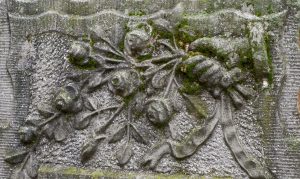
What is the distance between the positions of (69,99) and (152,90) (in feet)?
1.57

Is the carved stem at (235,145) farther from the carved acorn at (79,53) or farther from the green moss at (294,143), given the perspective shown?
the carved acorn at (79,53)

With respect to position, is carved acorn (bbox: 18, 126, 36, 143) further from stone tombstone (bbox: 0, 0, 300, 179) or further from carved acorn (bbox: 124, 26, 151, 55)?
carved acorn (bbox: 124, 26, 151, 55)

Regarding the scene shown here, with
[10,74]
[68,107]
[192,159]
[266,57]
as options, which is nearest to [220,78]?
[266,57]

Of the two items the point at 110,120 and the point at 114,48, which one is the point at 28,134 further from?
the point at 114,48

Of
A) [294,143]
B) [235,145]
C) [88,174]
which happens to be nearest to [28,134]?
[88,174]

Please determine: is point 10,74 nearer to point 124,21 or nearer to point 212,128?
point 124,21

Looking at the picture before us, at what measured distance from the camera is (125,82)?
2977 mm

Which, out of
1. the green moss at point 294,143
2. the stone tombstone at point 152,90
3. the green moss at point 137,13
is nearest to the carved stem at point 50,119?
the stone tombstone at point 152,90

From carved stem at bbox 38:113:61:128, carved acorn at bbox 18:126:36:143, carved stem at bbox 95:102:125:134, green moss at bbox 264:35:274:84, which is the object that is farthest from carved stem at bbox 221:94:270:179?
carved acorn at bbox 18:126:36:143

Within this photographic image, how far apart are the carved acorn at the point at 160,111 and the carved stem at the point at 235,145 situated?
0.30m

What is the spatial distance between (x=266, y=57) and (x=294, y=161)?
57 centimetres

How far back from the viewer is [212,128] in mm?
2904

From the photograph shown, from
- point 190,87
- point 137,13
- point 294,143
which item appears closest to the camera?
point 294,143

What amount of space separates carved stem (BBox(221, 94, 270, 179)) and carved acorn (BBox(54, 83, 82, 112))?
0.83m
